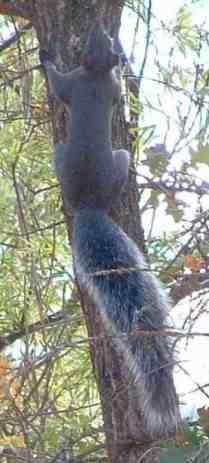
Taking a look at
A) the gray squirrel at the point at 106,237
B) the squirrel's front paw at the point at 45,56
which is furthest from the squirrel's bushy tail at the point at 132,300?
the squirrel's front paw at the point at 45,56

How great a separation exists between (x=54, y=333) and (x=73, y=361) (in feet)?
1.72

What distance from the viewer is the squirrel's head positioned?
2.80m

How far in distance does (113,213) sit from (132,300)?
382 mm

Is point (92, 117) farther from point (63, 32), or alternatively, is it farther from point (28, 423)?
point (28, 423)

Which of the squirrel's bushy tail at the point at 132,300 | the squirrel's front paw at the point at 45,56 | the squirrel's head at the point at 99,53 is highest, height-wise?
the squirrel's head at the point at 99,53

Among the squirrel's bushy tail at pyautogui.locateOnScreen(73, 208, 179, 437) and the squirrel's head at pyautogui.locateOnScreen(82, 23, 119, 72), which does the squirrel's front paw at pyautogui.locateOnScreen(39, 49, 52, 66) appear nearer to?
the squirrel's head at pyautogui.locateOnScreen(82, 23, 119, 72)

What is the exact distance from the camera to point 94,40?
2.84m

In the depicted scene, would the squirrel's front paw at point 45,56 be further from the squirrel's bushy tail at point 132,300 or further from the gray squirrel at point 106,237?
the squirrel's bushy tail at point 132,300

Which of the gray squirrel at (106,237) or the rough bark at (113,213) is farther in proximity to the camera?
the rough bark at (113,213)

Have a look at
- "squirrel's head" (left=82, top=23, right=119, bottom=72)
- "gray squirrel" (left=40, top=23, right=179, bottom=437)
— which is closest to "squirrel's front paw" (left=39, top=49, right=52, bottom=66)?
"gray squirrel" (left=40, top=23, right=179, bottom=437)

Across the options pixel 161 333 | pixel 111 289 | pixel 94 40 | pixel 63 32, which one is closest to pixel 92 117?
pixel 94 40

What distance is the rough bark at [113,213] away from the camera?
2223 mm

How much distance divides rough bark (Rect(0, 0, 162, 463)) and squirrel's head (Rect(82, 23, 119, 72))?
1.6 inches

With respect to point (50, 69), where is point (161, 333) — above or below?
below
